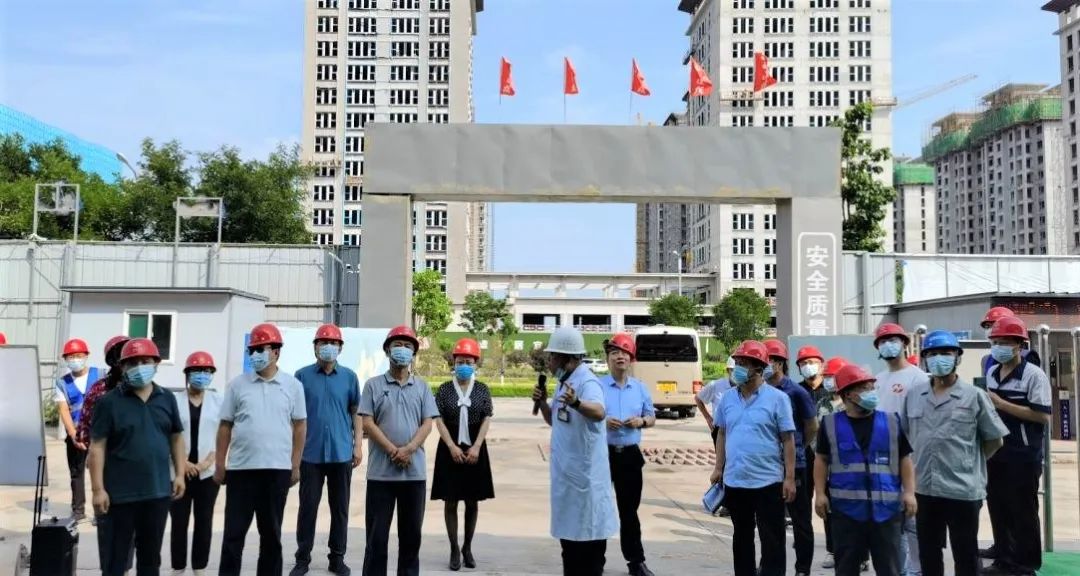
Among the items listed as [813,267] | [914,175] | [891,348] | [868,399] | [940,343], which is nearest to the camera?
[868,399]

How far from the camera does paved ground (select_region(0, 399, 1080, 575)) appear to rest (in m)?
6.73

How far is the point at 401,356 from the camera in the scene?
593cm

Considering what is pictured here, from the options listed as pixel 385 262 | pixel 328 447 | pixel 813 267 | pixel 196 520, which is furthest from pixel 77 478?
pixel 813 267

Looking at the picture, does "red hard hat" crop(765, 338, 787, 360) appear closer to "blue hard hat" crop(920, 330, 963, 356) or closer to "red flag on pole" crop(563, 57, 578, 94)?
"blue hard hat" crop(920, 330, 963, 356)

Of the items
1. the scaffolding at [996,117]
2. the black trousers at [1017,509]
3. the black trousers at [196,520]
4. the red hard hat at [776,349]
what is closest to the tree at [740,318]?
the red hard hat at [776,349]

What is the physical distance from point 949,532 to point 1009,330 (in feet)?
5.35

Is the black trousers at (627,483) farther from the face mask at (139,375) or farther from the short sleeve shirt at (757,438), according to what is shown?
the face mask at (139,375)

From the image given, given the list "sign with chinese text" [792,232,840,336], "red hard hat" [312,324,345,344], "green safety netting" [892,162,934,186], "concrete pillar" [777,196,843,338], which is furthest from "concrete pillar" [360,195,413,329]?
"green safety netting" [892,162,934,186]

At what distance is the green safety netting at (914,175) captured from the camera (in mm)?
138500

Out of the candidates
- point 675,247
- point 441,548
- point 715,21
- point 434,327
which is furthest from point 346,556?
point 675,247

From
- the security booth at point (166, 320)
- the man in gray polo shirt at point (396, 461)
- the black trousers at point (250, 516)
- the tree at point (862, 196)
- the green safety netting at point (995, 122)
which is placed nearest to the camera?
the black trousers at point (250, 516)

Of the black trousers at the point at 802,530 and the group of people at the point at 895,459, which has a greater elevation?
the group of people at the point at 895,459

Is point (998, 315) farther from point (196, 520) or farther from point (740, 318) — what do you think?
point (740, 318)

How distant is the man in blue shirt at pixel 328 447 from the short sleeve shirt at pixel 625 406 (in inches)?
72.7
